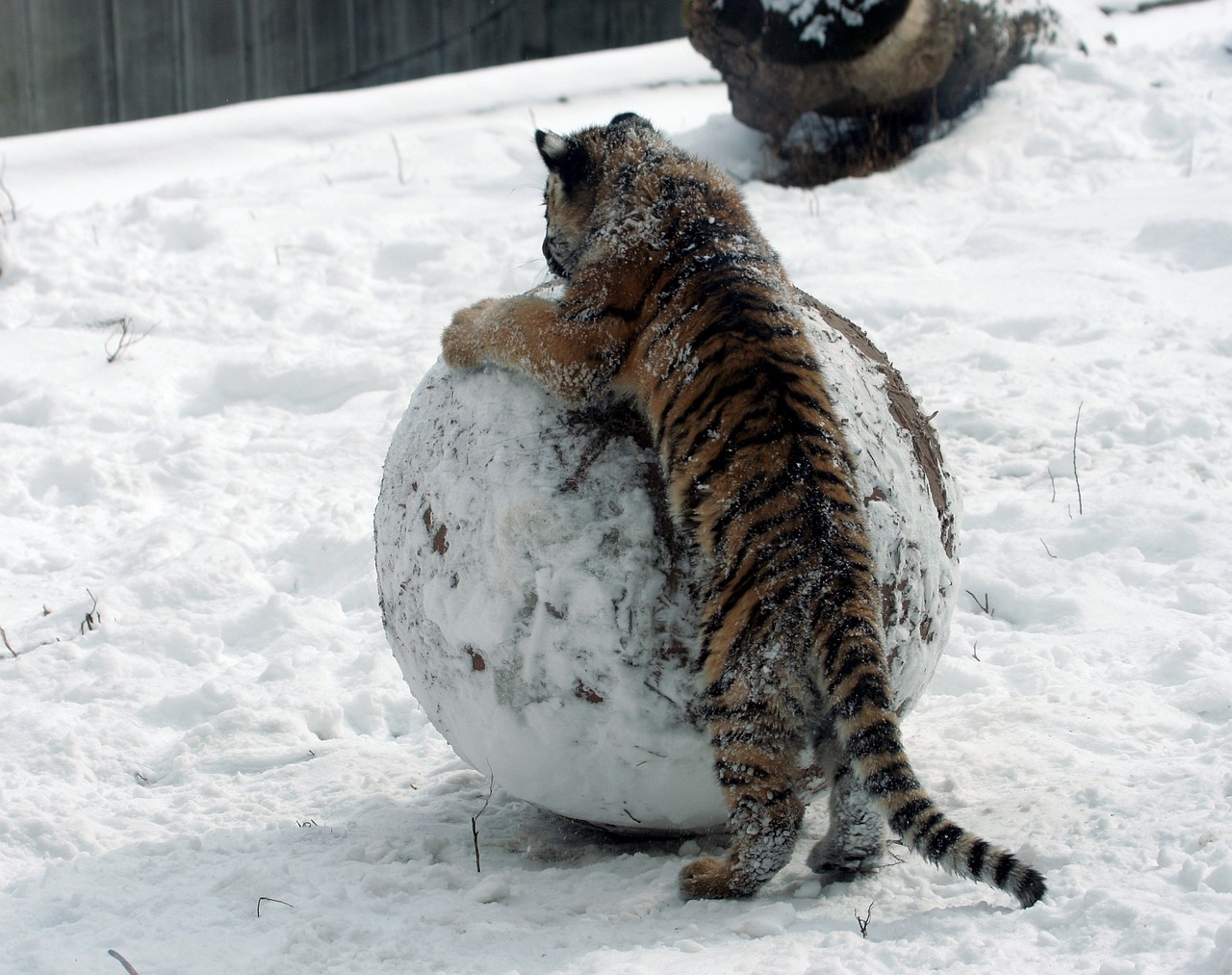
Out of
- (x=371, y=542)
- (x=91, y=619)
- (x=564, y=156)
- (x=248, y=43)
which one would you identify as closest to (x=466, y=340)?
(x=564, y=156)

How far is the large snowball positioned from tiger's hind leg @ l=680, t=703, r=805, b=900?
204 millimetres

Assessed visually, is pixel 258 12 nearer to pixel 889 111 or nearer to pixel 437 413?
pixel 889 111

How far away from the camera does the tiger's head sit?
4156mm

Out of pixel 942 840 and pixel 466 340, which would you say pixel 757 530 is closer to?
pixel 942 840

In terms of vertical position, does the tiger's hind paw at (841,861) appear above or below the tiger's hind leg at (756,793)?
below

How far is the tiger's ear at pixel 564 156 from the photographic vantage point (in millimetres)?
4191

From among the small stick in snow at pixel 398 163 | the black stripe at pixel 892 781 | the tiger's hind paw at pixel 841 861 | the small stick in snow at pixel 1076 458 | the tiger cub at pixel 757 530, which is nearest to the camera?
the black stripe at pixel 892 781

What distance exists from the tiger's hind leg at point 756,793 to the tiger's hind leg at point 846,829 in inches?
4.1

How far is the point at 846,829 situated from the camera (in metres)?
3.46

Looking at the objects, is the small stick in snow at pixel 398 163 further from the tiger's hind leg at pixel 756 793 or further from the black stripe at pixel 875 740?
the black stripe at pixel 875 740

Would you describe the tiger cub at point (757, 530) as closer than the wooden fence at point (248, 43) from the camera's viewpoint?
Yes

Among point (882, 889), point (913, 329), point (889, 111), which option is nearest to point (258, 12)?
point (889, 111)

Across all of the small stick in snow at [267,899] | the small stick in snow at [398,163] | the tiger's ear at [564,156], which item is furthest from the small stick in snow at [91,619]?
the small stick in snow at [398,163]

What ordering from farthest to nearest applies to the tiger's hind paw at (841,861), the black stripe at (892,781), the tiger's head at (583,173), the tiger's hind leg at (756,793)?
the tiger's head at (583,173) → the tiger's hind paw at (841,861) → the tiger's hind leg at (756,793) → the black stripe at (892,781)
